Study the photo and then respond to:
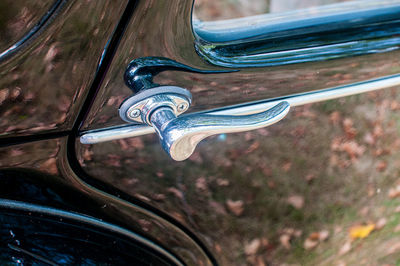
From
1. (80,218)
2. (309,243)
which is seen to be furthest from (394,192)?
(80,218)

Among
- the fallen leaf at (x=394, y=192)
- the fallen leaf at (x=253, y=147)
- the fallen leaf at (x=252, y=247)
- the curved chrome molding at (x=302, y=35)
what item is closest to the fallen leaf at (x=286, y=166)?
the fallen leaf at (x=253, y=147)

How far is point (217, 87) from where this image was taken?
1.04 m

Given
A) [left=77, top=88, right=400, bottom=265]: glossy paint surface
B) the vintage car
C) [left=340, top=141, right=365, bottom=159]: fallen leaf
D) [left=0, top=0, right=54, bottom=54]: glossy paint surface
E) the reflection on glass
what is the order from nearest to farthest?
[left=0, top=0, right=54, bottom=54]: glossy paint surface, the vintage car, [left=77, top=88, right=400, bottom=265]: glossy paint surface, [left=340, top=141, right=365, bottom=159]: fallen leaf, the reflection on glass

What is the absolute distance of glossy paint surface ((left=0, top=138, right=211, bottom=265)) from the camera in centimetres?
95

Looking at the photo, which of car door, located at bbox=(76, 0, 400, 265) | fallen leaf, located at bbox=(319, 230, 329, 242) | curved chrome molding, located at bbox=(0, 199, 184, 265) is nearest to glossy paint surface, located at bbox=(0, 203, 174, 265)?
curved chrome molding, located at bbox=(0, 199, 184, 265)

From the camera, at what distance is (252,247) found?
4.32 ft

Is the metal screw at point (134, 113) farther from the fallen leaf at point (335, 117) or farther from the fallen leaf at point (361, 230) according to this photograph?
the fallen leaf at point (361, 230)

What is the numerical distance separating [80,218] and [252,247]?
536 mm

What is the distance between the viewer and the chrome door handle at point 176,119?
0.88m

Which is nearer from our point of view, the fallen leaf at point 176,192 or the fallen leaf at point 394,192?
the fallen leaf at point 176,192

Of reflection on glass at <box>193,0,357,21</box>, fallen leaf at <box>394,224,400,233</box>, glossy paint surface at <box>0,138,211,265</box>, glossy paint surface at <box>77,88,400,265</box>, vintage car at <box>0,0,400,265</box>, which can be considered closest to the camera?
vintage car at <box>0,0,400,265</box>

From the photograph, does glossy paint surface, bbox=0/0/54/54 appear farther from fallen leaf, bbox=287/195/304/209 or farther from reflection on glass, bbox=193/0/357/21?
fallen leaf, bbox=287/195/304/209

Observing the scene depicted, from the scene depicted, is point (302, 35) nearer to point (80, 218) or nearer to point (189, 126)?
point (189, 126)

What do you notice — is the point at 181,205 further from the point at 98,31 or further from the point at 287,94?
the point at 98,31
